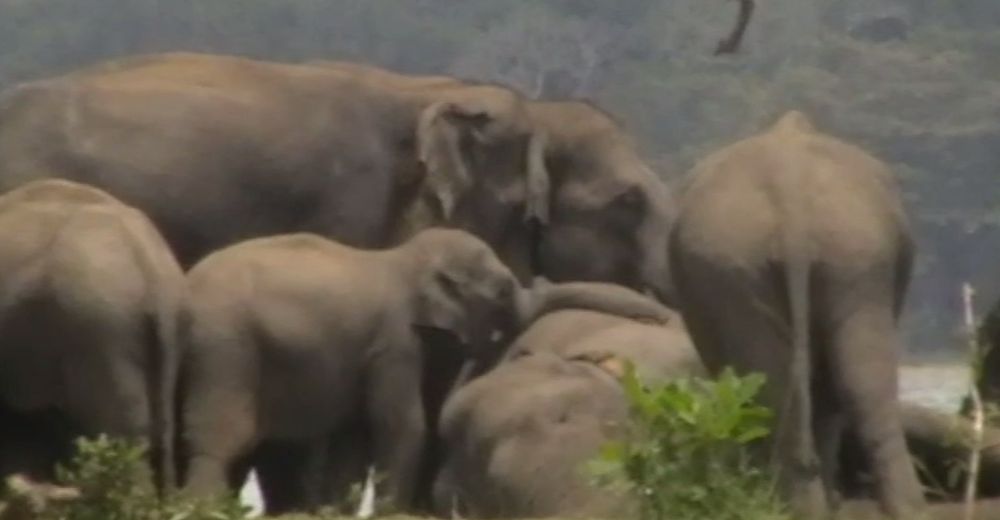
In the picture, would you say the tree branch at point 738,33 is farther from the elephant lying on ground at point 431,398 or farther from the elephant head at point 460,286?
the elephant head at point 460,286

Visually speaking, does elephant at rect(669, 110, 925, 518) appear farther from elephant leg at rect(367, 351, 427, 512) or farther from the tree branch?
elephant leg at rect(367, 351, 427, 512)

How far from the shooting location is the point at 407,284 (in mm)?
7422

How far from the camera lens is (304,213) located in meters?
8.16

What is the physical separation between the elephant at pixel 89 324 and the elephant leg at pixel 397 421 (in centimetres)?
97

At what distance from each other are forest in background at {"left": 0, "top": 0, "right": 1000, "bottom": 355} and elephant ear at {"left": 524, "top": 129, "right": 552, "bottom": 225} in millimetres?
1468

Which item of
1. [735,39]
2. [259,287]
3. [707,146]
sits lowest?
[707,146]

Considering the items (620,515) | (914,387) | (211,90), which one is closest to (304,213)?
(211,90)

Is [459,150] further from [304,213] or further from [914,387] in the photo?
[914,387]

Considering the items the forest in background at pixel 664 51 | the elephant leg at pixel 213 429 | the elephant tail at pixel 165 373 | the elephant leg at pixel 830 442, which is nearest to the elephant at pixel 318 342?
the elephant leg at pixel 213 429

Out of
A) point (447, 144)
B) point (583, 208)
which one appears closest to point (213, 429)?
point (447, 144)

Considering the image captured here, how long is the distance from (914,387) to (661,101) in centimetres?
341

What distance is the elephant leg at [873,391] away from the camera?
5.82 m

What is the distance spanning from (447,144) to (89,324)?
8.55ft

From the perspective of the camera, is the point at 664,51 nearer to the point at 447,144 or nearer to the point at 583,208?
the point at 583,208
